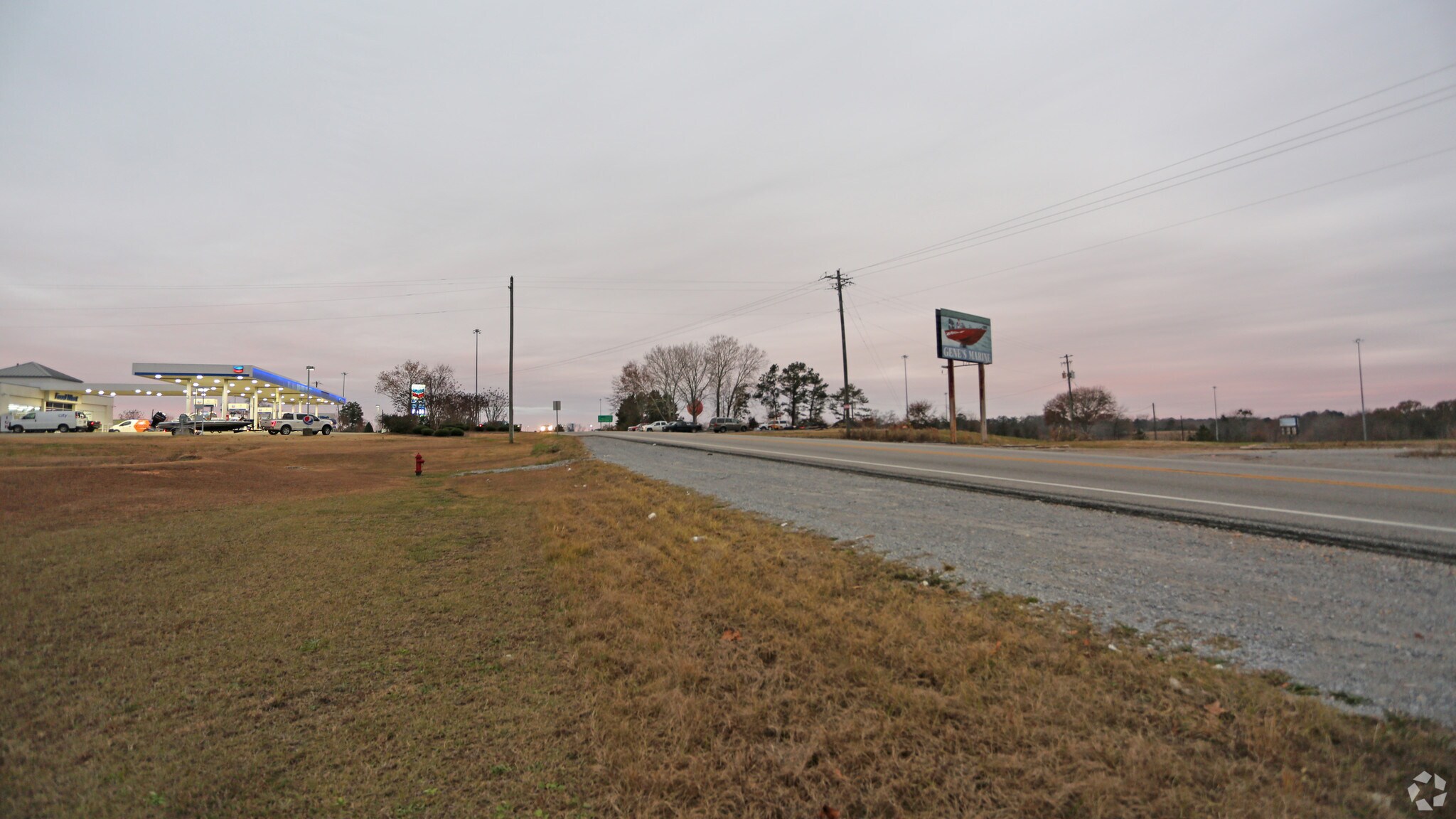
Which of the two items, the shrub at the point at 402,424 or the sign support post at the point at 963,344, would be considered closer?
the sign support post at the point at 963,344

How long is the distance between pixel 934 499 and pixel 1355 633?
19.5ft

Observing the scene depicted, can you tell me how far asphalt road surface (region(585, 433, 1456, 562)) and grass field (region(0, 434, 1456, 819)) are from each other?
4.40 metres

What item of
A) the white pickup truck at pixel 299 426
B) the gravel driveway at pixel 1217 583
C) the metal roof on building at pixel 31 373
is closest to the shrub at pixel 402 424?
the white pickup truck at pixel 299 426

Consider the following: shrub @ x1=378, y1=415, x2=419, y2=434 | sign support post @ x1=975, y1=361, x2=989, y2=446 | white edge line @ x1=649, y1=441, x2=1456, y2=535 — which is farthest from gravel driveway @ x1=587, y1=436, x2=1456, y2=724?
shrub @ x1=378, y1=415, x2=419, y2=434

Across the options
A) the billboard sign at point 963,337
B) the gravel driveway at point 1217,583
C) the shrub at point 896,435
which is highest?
the billboard sign at point 963,337

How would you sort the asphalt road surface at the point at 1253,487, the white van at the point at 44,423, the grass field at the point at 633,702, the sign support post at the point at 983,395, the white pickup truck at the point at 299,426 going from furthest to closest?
the white pickup truck at the point at 299,426
the white van at the point at 44,423
the sign support post at the point at 983,395
the asphalt road surface at the point at 1253,487
the grass field at the point at 633,702

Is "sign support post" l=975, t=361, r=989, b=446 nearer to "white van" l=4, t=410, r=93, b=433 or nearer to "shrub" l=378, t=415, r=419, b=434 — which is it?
"shrub" l=378, t=415, r=419, b=434

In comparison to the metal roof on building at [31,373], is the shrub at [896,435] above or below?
below

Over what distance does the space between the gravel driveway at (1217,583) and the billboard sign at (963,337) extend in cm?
2776

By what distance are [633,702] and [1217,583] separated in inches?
188

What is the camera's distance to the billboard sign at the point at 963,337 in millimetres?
35281

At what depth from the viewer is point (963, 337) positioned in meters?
36.1

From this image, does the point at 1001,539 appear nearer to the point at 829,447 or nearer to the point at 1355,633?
the point at 1355,633

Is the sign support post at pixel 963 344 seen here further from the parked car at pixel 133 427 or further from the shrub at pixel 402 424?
the parked car at pixel 133 427
